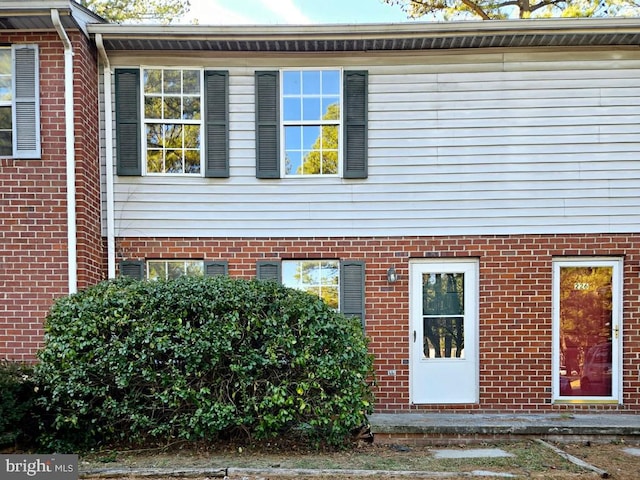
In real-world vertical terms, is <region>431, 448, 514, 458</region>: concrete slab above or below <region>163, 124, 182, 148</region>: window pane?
below

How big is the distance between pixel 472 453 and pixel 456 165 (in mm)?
3478

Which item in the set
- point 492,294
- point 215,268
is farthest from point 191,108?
point 492,294

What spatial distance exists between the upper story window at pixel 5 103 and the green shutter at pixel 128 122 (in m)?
1.20

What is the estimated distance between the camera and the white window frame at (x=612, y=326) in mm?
6000

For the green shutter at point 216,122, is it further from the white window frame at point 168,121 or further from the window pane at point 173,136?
the window pane at point 173,136

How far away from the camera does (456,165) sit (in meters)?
6.05

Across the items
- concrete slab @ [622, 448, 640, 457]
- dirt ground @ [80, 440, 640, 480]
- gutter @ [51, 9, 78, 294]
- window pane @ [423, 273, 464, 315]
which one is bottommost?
concrete slab @ [622, 448, 640, 457]

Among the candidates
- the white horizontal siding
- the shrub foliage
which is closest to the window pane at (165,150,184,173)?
the white horizontal siding

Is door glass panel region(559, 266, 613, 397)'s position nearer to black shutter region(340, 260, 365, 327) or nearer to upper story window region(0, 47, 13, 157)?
black shutter region(340, 260, 365, 327)

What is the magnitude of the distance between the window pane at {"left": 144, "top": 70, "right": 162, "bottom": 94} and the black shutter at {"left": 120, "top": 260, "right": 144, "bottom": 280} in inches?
89.9

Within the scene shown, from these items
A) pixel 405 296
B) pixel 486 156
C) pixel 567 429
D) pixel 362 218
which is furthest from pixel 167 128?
pixel 567 429

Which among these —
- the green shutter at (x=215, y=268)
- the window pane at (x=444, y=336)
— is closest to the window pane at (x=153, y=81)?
the green shutter at (x=215, y=268)

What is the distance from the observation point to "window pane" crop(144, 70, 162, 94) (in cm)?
605

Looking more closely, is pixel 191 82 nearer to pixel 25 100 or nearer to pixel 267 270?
pixel 25 100
